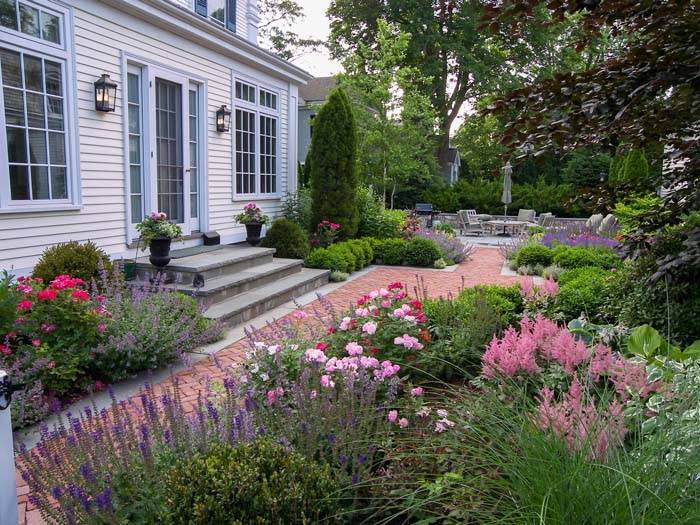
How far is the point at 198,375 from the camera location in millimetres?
4836

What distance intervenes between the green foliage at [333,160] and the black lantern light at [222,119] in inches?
83.3

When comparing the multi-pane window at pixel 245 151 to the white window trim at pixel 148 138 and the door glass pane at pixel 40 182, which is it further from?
the door glass pane at pixel 40 182

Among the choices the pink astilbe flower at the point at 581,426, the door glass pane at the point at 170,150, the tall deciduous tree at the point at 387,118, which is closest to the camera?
the pink astilbe flower at the point at 581,426

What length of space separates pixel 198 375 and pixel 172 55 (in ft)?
18.2

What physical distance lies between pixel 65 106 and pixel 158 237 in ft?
5.97

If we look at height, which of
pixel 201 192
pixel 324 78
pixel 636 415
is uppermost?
pixel 324 78

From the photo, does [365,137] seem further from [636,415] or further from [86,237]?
[636,415]

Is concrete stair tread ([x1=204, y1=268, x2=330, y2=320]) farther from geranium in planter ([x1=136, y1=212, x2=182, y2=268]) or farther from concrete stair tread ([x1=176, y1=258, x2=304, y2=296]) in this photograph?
geranium in planter ([x1=136, y1=212, x2=182, y2=268])

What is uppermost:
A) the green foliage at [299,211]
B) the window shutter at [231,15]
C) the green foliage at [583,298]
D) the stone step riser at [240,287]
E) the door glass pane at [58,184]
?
the window shutter at [231,15]

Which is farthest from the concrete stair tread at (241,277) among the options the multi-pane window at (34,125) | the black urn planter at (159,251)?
the multi-pane window at (34,125)

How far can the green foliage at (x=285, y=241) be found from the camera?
397 inches

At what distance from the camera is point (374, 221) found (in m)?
12.5

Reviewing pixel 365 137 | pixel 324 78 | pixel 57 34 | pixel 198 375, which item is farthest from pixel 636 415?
pixel 324 78

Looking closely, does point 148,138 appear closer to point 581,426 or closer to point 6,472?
point 6,472
